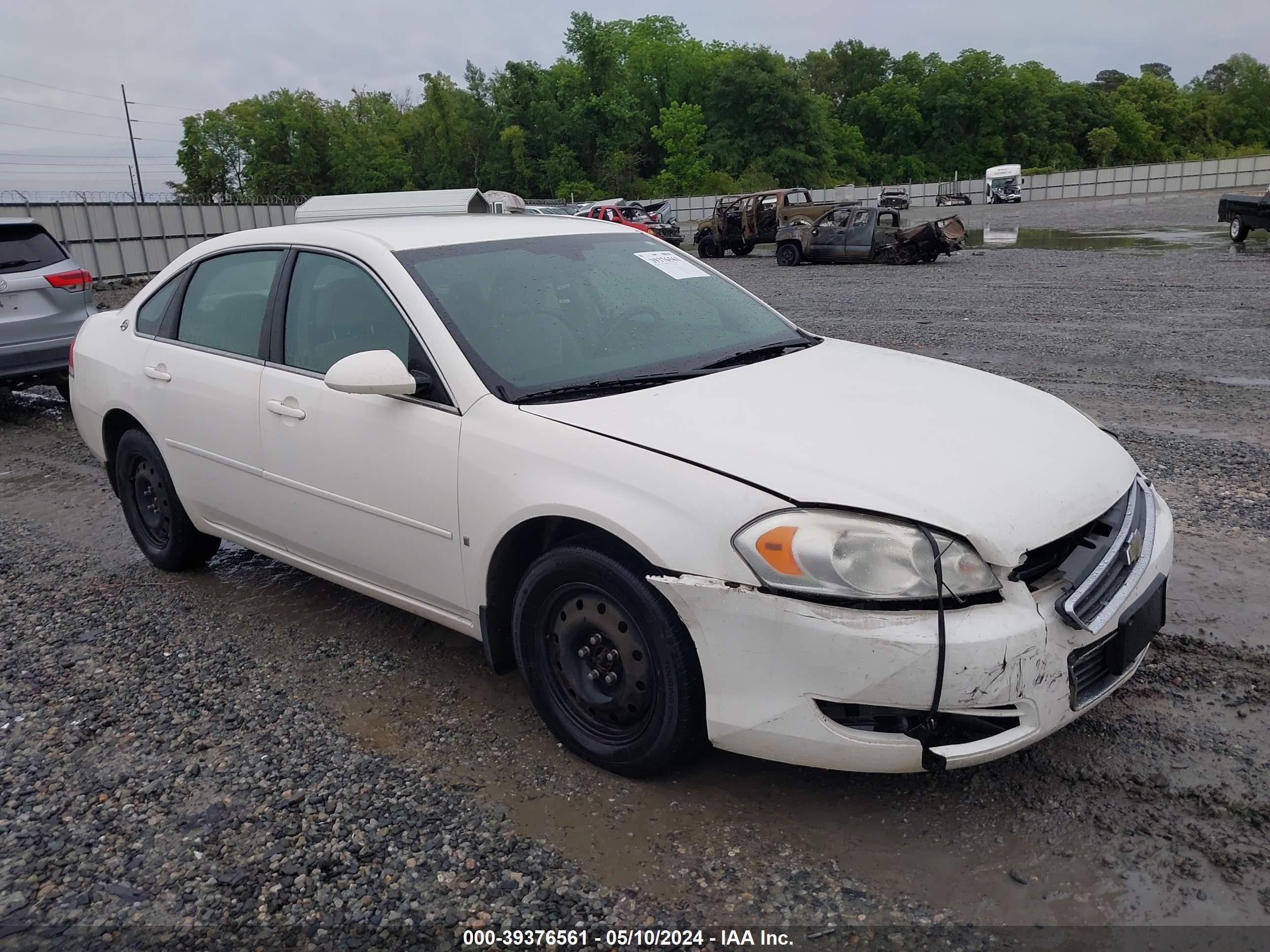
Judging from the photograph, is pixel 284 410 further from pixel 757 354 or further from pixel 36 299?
pixel 36 299

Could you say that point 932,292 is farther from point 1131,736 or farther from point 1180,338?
point 1131,736

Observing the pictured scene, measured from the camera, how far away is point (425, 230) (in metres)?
3.90

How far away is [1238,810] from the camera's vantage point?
2705 mm

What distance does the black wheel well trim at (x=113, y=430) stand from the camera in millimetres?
4859

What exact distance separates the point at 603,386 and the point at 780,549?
3.27 ft

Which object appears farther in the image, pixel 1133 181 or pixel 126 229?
pixel 1133 181

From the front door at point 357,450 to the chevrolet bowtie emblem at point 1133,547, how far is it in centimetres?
197

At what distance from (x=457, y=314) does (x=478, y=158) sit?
101176 mm

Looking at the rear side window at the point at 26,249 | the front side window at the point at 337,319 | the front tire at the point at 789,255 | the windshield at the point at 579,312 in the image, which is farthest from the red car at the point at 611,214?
the front side window at the point at 337,319

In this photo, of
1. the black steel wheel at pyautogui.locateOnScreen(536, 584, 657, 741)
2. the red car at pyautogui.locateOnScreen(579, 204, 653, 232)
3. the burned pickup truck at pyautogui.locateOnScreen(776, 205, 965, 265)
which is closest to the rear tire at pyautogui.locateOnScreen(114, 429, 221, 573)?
the black steel wheel at pyautogui.locateOnScreen(536, 584, 657, 741)

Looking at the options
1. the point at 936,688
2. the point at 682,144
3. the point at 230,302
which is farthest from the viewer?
the point at 682,144

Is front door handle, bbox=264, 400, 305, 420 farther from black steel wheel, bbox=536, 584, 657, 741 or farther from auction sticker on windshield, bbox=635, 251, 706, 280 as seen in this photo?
auction sticker on windshield, bbox=635, 251, 706, 280

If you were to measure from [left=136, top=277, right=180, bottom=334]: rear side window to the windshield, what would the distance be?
1693 millimetres

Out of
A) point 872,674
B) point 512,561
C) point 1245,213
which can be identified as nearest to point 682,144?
point 1245,213
